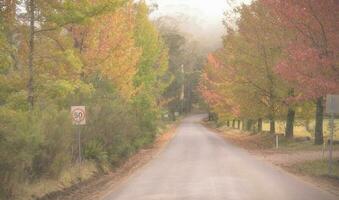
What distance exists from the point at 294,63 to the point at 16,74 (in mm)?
12498

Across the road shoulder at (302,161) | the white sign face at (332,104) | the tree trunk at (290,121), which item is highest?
the white sign face at (332,104)

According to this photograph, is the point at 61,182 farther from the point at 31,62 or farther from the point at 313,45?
the point at 313,45

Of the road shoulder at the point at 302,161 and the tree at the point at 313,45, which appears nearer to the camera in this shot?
the road shoulder at the point at 302,161

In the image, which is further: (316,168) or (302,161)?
(302,161)

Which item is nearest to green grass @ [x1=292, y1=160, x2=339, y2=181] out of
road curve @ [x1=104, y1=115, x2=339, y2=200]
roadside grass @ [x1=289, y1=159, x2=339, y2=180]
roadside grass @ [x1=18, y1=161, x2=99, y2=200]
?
roadside grass @ [x1=289, y1=159, x2=339, y2=180]

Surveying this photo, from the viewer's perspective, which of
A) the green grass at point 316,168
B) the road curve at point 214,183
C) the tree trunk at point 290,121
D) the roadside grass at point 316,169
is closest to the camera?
the road curve at point 214,183

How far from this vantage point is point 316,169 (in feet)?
69.7

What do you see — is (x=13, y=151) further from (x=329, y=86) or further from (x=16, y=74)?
(x=329, y=86)

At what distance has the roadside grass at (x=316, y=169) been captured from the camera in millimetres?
19413

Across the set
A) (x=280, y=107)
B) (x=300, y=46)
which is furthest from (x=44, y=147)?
(x=280, y=107)

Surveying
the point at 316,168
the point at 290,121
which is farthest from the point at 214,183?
the point at 290,121

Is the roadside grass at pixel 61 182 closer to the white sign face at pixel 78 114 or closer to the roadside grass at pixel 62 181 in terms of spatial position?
the roadside grass at pixel 62 181

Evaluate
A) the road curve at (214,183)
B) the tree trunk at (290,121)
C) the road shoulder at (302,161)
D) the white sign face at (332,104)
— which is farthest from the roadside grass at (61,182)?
the tree trunk at (290,121)

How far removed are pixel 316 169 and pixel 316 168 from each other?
0.90 ft
